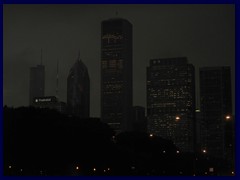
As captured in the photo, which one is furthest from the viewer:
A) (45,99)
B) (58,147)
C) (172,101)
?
(172,101)

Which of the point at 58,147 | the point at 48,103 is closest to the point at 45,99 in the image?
the point at 48,103

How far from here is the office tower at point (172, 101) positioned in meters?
56.3

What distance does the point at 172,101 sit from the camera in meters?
60.3

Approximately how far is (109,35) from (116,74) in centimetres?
383

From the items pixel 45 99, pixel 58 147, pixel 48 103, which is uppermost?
pixel 45 99

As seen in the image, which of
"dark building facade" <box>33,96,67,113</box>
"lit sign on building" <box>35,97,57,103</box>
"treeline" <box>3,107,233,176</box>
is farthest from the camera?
"lit sign on building" <box>35,97,57,103</box>

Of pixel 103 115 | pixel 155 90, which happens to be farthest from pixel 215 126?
pixel 103 115

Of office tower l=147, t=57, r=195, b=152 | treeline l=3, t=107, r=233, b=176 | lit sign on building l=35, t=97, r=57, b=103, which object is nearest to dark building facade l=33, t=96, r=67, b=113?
lit sign on building l=35, t=97, r=57, b=103

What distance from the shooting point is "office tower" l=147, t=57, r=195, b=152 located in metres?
56.3

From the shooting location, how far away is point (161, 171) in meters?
32.8

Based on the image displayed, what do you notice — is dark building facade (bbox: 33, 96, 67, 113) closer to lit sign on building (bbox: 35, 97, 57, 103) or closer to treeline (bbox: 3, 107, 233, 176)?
lit sign on building (bbox: 35, 97, 57, 103)

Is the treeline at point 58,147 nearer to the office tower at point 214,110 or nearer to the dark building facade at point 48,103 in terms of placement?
the dark building facade at point 48,103

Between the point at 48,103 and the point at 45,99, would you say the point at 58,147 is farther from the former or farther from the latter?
the point at 45,99

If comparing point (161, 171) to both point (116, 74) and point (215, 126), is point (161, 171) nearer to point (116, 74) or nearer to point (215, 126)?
point (116, 74)
